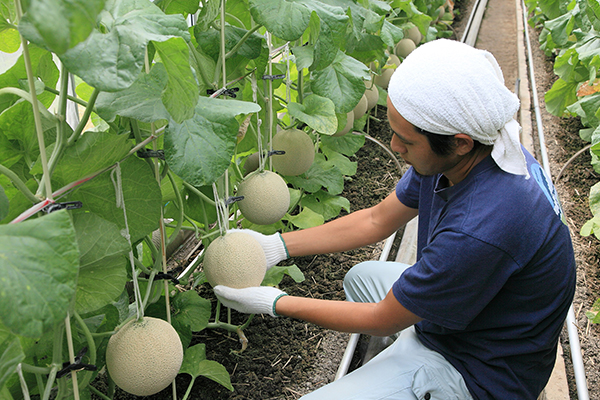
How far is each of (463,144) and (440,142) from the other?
0.06m

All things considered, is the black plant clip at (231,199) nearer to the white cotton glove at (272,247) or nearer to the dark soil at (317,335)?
the white cotton glove at (272,247)

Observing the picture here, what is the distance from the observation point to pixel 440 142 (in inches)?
54.6

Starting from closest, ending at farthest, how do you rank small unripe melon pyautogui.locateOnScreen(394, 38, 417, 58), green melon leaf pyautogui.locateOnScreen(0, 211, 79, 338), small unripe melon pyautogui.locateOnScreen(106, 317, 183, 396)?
green melon leaf pyautogui.locateOnScreen(0, 211, 79, 338)
small unripe melon pyautogui.locateOnScreen(106, 317, 183, 396)
small unripe melon pyautogui.locateOnScreen(394, 38, 417, 58)

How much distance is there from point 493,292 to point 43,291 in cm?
111

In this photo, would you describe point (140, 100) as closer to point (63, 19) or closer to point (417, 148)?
point (63, 19)

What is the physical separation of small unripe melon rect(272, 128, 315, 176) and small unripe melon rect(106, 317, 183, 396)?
3.35 ft

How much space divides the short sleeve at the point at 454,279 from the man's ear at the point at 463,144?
216mm

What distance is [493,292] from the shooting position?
1.40 meters

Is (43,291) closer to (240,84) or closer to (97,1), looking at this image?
(97,1)

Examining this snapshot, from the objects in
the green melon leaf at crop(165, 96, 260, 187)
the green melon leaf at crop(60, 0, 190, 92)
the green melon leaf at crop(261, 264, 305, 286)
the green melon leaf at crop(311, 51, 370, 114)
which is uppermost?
the green melon leaf at crop(60, 0, 190, 92)

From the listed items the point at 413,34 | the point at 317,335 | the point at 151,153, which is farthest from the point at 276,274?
the point at 413,34

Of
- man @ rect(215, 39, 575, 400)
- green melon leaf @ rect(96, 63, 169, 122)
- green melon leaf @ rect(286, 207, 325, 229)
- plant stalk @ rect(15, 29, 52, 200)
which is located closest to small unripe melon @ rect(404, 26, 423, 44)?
green melon leaf @ rect(286, 207, 325, 229)

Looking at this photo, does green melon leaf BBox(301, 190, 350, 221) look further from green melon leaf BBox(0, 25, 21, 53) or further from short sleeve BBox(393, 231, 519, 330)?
green melon leaf BBox(0, 25, 21, 53)

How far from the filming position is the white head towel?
131cm
